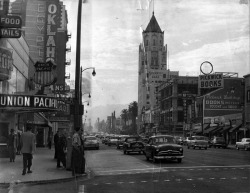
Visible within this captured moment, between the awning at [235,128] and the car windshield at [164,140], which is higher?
the awning at [235,128]

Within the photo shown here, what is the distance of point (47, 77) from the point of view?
34.4 metres

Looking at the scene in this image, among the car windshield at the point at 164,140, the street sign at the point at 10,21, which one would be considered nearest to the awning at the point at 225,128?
the car windshield at the point at 164,140

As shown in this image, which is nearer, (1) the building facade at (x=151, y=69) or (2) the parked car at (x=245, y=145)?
(2) the parked car at (x=245, y=145)

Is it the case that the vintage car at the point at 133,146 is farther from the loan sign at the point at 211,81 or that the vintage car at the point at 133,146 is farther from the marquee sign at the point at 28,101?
the loan sign at the point at 211,81

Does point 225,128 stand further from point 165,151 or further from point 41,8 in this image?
point 165,151

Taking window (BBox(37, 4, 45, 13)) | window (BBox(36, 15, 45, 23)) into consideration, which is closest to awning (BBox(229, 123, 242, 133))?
window (BBox(36, 15, 45, 23))

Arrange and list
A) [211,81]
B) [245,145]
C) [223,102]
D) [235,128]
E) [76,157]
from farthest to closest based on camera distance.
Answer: [223,102], [211,81], [235,128], [245,145], [76,157]

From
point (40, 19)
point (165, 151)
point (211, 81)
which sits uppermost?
point (40, 19)

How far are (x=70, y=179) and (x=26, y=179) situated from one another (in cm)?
154

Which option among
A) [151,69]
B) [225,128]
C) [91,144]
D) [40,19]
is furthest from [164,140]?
[151,69]

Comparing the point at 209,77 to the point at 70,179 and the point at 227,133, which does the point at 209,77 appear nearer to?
the point at 227,133

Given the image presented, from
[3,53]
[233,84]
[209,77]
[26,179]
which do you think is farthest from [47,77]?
[233,84]

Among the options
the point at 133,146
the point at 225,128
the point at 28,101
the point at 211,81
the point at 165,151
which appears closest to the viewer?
the point at 28,101

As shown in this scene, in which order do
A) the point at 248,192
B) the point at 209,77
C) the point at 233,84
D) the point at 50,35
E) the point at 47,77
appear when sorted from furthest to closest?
Result: the point at 233,84, the point at 209,77, the point at 50,35, the point at 47,77, the point at 248,192
